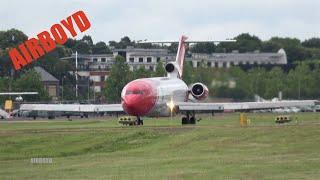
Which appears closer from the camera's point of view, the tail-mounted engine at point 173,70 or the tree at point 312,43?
the tail-mounted engine at point 173,70

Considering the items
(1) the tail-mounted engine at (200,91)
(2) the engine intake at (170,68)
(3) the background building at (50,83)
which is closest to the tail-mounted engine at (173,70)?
(2) the engine intake at (170,68)

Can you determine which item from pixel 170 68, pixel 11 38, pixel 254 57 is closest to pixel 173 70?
pixel 170 68

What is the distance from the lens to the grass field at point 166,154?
131 ft

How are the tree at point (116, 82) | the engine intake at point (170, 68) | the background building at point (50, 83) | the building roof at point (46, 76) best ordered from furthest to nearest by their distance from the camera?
the building roof at point (46, 76)
the background building at point (50, 83)
the tree at point (116, 82)
the engine intake at point (170, 68)

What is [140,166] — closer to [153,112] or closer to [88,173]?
[88,173]

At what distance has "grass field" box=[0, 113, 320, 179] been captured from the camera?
4003cm

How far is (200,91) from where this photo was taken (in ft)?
294

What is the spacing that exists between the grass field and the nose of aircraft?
58.0 feet

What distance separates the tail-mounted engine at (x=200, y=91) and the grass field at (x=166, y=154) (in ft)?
74.6

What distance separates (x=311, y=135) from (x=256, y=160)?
12.0m

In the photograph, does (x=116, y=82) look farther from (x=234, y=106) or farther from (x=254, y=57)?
(x=234, y=106)

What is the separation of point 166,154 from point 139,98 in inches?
1357

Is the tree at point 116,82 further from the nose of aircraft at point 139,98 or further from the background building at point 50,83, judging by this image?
the nose of aircraft at point 139,98
